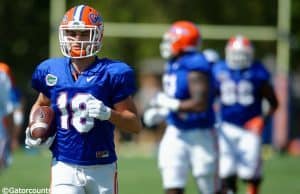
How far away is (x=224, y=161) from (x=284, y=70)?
8.90 meters

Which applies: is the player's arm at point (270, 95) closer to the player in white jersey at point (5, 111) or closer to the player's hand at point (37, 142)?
the player in white jersey at point (5, 111)

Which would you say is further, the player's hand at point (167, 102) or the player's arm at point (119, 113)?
the player's hand at point (167, 102)

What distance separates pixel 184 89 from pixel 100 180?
2.97m

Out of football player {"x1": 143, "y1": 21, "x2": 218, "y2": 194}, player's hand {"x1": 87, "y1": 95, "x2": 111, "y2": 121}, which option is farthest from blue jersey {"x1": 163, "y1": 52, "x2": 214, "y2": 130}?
player's hand {"x1": 87, "y1": 95, "x2": 111, "y2": 121}

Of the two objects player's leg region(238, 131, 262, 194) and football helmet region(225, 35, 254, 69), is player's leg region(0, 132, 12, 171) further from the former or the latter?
football helmet region(225, 35, 254, 69)

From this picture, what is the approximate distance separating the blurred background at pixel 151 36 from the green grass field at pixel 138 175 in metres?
0.29

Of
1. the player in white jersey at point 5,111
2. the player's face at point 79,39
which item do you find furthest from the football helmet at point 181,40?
the player's face at point 79,39

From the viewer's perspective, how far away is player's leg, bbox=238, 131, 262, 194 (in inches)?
390

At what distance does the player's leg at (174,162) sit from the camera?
8078 mm

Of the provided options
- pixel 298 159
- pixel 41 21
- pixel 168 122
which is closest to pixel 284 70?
pixel 298 159

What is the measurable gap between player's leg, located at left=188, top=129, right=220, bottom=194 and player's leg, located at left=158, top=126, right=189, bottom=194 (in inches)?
3.3

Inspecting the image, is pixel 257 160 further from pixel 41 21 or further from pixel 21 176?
pixel 41 21

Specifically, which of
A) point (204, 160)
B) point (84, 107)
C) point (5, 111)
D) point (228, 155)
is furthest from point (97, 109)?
point (228, 155)

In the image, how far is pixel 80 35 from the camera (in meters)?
5.50
